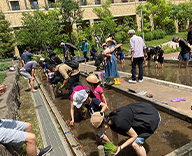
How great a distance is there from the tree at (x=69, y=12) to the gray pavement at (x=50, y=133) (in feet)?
70.4

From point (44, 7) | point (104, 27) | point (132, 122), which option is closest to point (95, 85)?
point (132, 122)

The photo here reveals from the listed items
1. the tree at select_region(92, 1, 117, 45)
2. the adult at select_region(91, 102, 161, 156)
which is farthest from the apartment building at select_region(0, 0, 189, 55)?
the adult at select_region(91, 102, 161, 156)

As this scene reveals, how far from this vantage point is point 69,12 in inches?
980

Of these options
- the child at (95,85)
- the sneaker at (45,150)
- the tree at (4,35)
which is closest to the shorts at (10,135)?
the sneaker at (45,150)

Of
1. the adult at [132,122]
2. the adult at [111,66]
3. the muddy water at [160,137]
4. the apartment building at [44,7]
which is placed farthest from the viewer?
the apartment building at [44,7]

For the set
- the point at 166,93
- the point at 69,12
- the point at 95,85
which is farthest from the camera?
the point at 69,12

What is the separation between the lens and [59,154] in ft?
10.9

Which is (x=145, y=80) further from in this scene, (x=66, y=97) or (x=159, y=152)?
(x=159, y=152)

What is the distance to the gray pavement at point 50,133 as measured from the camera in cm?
342

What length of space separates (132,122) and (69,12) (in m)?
25.7

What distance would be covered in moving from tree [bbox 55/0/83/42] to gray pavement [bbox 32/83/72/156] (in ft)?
70.4

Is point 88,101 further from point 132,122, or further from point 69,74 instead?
point 69,74

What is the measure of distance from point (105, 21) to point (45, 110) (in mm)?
23238

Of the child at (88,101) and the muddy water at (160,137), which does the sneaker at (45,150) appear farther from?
the child at (88,101)
